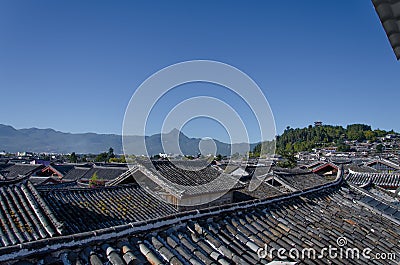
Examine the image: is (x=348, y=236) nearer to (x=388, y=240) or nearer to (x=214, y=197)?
(x=388, y=240)

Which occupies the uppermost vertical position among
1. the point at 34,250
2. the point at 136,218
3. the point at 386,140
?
the point at 386,140

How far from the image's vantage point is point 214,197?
51.4 feet

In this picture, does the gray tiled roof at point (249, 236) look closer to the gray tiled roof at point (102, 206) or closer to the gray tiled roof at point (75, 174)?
the gray tiled roof at point (102, 206)

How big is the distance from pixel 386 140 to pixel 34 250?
15880cm

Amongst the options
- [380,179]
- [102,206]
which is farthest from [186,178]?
[380,179]

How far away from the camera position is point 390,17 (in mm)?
2180

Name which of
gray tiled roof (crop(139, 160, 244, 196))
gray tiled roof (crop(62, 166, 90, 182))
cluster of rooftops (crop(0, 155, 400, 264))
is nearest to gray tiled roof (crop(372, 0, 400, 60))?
cluster of rooftops (crop(0, 155, 400, 264))

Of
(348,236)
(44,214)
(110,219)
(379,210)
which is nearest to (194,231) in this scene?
(348,236)

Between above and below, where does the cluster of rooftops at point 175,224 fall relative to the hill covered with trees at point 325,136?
below

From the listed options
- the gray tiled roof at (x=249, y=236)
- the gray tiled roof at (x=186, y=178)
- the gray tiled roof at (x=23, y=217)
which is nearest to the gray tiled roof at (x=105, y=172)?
the gray tiled roof at (x=186, y=178)

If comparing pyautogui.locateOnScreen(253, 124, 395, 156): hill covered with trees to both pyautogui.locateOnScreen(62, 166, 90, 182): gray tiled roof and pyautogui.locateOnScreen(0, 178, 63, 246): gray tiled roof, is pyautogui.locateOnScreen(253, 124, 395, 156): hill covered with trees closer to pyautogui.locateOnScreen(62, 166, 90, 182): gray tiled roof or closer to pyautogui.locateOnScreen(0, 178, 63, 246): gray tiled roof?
pyautogui.locateOnScreen(62, 166, 90, 182): gray tiled roof

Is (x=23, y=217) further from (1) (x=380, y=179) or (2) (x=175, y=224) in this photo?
(1) (x=380, y=179)

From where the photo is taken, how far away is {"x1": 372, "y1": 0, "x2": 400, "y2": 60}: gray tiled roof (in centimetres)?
208

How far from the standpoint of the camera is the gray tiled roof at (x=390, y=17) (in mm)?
2080
